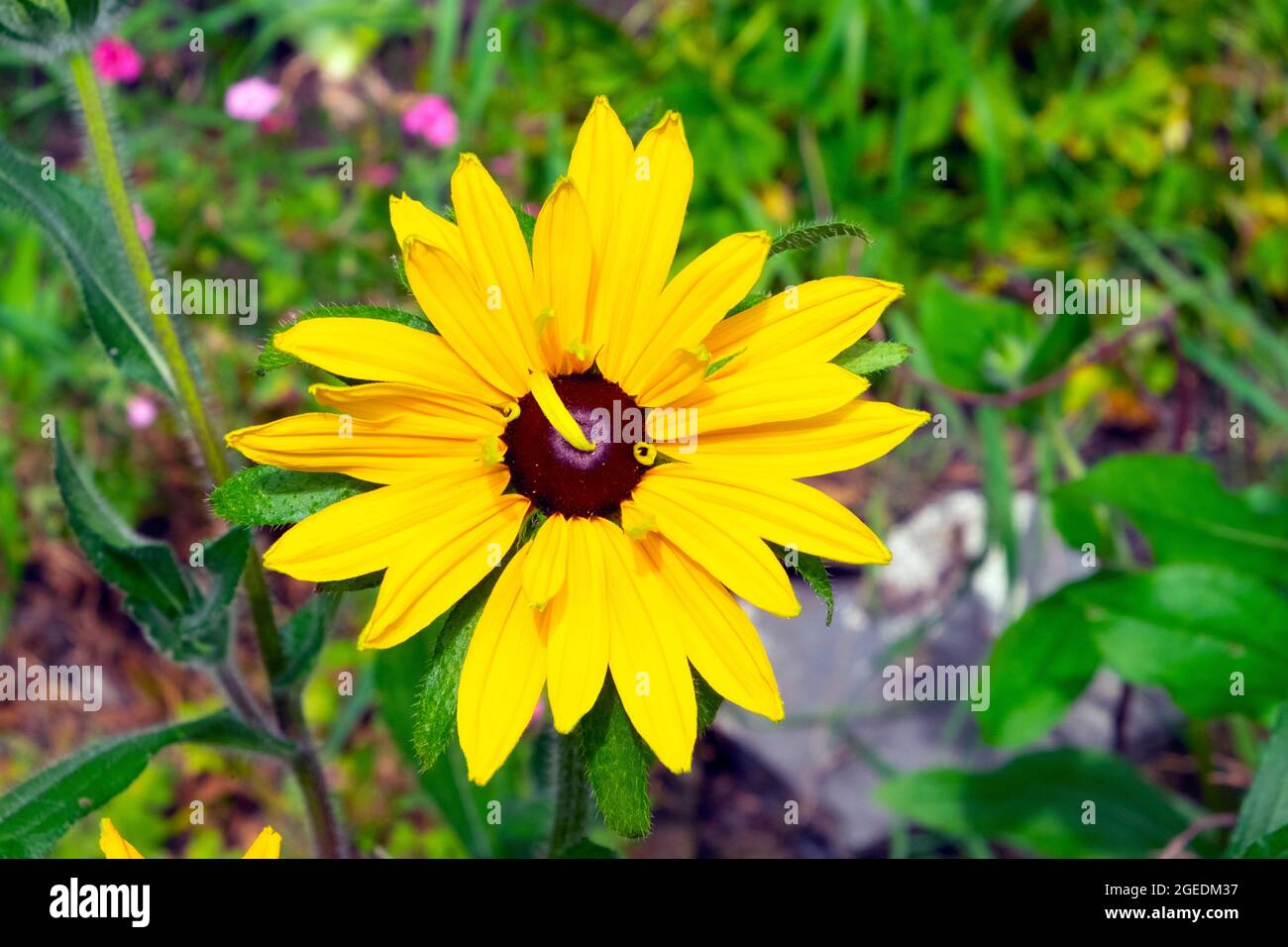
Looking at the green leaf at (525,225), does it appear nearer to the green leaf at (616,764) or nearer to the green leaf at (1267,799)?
the green leaf at (616,764)

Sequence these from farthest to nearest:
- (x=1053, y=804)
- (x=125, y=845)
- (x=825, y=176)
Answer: (x=825, y=176)
(x=1053, y=804)
(x=125, y=845)

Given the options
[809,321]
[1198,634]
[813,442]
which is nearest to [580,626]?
[813,442]

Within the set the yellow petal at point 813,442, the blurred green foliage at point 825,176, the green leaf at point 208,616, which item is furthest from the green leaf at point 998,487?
the green leaf at point 208,616

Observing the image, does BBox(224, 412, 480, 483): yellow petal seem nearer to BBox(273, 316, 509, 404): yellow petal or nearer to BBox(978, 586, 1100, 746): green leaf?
BBox(273, 316, 509, 404): yellow petal

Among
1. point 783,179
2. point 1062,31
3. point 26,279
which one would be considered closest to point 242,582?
point 26,279

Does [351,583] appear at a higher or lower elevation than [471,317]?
lower

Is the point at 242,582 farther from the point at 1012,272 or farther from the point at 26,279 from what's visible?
the point at 1012,272

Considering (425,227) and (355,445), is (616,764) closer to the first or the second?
(355,445)
